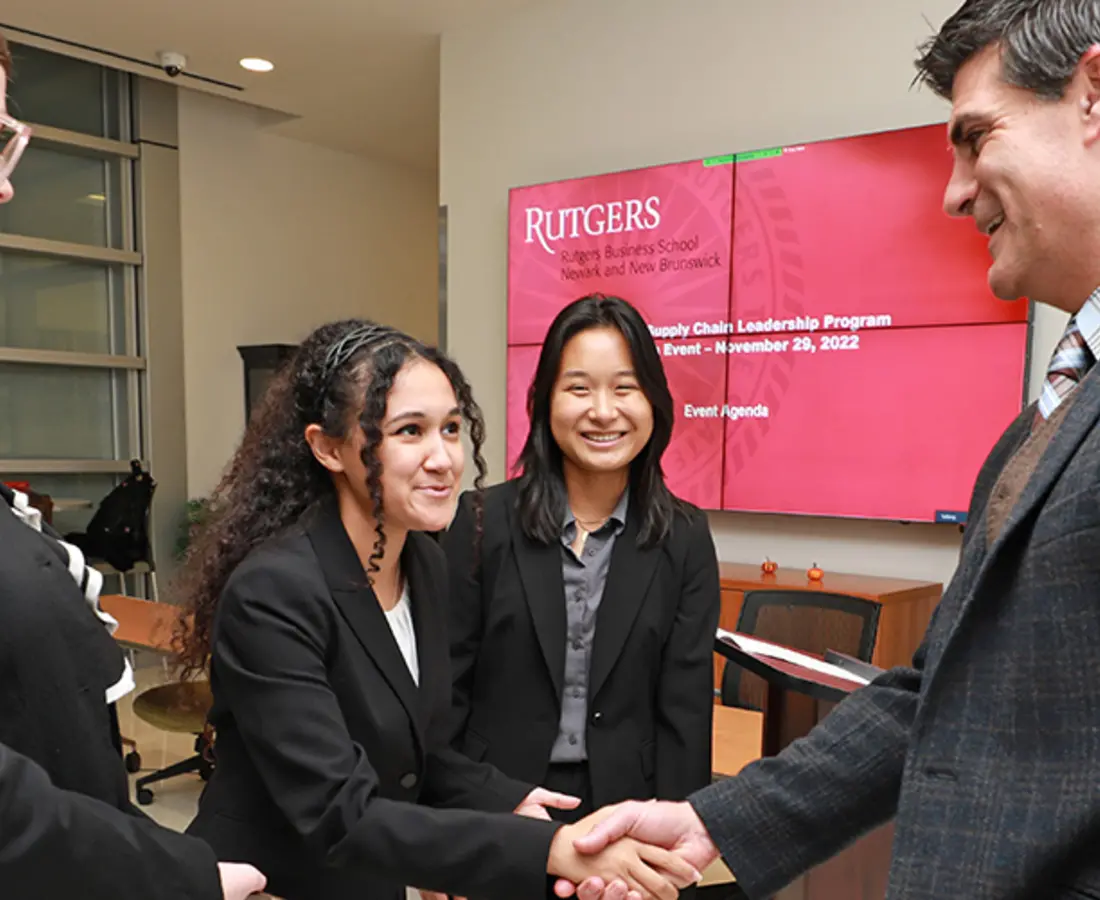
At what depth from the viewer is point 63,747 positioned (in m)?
1.13

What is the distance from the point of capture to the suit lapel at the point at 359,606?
4.45ft

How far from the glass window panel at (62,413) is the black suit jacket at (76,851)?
567 centimetres

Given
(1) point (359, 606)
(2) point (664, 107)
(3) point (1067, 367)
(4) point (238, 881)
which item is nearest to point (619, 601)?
(1) point (359, 606)

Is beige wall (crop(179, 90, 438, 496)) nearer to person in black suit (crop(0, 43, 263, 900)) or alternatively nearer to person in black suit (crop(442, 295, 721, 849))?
person in black suit (crop(442, 295, 721, 849))

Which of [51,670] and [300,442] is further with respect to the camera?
[300,442]

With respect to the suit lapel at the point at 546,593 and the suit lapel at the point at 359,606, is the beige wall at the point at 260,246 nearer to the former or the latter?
the suit lapel at the point at 546,593

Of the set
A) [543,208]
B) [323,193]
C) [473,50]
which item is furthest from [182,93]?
[543,208]

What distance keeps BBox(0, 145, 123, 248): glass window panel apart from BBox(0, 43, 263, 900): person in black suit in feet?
17.1

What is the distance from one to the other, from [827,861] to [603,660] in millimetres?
562

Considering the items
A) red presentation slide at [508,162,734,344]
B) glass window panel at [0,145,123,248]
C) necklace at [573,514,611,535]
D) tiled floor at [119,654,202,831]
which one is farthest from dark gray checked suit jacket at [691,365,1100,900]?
glass window panel at [0,145,123,248]

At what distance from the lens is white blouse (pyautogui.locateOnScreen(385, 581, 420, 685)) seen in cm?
146

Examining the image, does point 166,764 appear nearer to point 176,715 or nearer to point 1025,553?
point 176,715

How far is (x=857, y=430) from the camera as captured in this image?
3.67 meters

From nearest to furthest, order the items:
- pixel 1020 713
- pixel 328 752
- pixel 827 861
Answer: pixel 1020 713 → pixel 328 752 → pixel 827 861
